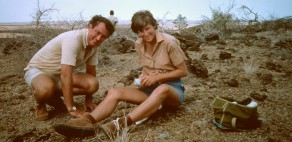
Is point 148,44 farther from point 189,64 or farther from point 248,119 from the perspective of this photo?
point 189,64

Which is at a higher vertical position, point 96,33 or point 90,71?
point 96,33

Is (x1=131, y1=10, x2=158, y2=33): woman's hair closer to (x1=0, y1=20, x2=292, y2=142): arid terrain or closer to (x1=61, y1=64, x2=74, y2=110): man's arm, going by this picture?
(x1=61, y1=64, x2=74, y2=110): man's arm

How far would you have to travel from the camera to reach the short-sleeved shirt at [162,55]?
Result: 319 cm

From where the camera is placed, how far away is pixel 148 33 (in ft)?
10.3

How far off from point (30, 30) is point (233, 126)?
579cm

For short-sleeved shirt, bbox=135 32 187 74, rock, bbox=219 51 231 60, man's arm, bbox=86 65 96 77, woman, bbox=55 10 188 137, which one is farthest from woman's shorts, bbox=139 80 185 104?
rock, bbox=219 51 231 60

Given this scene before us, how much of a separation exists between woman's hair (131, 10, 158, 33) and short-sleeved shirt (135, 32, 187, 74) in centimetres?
17

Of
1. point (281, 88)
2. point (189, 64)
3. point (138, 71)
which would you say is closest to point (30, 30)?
point (138, 71)

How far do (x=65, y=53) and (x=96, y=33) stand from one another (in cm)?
38

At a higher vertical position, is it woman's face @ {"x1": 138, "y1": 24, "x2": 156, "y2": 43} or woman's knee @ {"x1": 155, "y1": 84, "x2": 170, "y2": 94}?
woman's face @ {"x1": 138, "y1": 24, "x2": 156, "y2": 43}

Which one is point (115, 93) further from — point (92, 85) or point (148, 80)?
point (92, 85)

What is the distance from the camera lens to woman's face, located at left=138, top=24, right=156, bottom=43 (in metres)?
3.12

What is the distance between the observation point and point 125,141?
2.55 meters

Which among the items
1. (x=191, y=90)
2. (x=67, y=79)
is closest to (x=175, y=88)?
(x=67, y=79)
